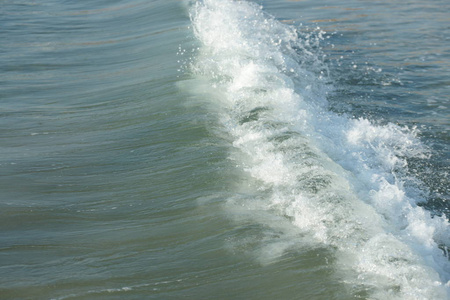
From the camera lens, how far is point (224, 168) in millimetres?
4758

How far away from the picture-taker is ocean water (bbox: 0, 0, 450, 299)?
333 centimetres

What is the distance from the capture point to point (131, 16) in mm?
12508

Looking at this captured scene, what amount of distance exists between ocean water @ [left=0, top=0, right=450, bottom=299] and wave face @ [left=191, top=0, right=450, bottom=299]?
2 cm

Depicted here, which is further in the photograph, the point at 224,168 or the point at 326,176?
the point at 224,168

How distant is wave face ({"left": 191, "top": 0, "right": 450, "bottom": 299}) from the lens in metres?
3.37

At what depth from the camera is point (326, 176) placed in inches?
172

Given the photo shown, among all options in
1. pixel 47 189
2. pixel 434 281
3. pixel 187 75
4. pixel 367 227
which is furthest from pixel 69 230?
pixel 187 75

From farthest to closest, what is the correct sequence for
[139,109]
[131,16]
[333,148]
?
[131,16]
[139,109]
[333,148]

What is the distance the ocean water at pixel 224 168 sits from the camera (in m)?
3.33

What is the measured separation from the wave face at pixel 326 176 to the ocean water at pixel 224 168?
0.02 meters

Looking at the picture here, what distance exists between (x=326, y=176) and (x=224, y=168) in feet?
3.11

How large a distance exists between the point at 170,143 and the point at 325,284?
2672mm

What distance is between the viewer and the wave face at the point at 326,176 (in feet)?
11.1

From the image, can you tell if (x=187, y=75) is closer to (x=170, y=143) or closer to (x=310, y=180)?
(x=170, y=143)
